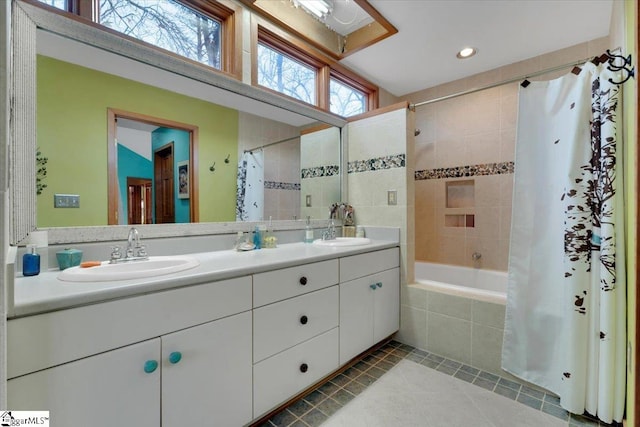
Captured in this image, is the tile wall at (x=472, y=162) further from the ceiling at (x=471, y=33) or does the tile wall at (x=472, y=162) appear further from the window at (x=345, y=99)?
the window at (x=345, y=99)

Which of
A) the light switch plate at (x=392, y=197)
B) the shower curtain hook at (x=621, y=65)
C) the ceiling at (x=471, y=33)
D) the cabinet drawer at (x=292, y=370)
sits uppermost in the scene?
the ceiling at (x=471, y=33)

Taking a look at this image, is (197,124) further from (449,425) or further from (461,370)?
(461,370)

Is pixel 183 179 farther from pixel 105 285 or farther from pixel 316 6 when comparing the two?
pixel 316 6

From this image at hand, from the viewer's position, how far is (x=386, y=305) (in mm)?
2020

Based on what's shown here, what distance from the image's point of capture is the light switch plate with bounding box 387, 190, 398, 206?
220 cm

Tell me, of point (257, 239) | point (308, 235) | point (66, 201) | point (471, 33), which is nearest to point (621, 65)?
point (471, 33)

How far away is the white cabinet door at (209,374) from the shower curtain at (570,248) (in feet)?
4.96

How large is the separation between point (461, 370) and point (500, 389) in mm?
226

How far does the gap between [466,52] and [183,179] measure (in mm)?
2556

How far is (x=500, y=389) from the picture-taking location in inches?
63.2

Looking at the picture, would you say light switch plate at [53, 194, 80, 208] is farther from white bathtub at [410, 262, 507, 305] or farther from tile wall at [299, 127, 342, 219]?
white bathtub at [410, 262, 507, 305]

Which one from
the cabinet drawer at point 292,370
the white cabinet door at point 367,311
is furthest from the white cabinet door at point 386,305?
the cabinet drawer at point 292,370

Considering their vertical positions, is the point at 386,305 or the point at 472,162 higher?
the point at 472,162

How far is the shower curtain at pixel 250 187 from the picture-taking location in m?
1.80
